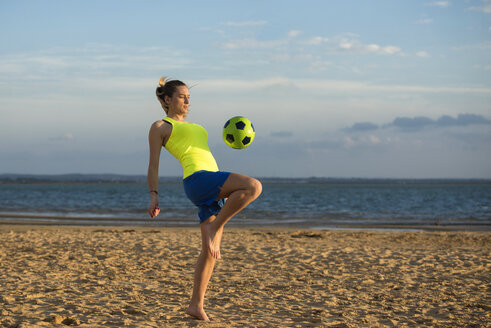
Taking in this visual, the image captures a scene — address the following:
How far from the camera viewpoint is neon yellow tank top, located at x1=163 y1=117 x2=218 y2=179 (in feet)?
12.4

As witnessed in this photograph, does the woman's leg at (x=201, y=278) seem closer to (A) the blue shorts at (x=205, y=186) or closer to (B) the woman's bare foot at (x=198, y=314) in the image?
(B) the woman's bare foot at (x=198, y=314)

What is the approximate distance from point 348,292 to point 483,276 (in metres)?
2.51

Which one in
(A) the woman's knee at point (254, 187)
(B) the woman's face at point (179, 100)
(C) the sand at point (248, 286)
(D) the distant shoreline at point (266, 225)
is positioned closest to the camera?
(A) the woman's knee at point (254, 187)

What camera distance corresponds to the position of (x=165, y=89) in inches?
160

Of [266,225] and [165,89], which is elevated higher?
[165,89]

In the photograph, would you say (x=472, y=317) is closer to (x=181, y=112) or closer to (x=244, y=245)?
(x=181, y=112)

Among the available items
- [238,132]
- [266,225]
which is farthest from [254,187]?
[266,225]

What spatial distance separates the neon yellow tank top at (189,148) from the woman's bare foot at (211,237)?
450 millimetres

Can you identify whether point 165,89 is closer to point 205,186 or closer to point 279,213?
point 205,186

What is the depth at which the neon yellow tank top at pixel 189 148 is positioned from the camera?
3779 millimetres

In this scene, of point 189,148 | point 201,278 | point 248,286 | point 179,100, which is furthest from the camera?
point 248,286

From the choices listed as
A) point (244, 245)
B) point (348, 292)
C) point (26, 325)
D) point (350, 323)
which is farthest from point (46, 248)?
point (350, 323)

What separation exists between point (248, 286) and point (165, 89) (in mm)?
3060

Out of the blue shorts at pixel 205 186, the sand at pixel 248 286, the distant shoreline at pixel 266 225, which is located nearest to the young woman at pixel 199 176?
the blue shorts at pixel 205 186
